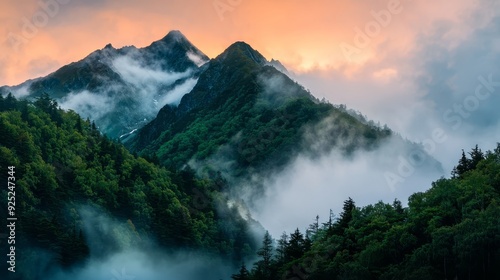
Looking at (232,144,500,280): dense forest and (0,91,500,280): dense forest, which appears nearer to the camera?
(232,144,500,280): dense forest

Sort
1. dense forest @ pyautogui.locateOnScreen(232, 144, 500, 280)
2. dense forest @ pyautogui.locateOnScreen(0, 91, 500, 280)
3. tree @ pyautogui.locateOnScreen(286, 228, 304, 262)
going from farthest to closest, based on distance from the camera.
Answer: tree @ pyautogui.locateOnScreen(286, 228, 304, 262) < dense forest @ pyautogui.locateOnScreen(0, 91, 500, 280) < dense forest @ pyautogui.locateOnScreen(232, 144, 500, 280)

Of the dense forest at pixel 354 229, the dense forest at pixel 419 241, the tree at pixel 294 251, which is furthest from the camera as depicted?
the tree at pixel 294 251

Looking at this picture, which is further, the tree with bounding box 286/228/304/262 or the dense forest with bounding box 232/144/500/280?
the tree with bounding box 286/228/304/262

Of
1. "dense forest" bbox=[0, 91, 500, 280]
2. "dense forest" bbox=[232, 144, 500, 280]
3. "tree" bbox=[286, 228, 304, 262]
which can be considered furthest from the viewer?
"tree" bbox=[286, 228, 304, 262]

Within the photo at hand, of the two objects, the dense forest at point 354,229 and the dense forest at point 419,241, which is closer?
the dense forest at point 419,241

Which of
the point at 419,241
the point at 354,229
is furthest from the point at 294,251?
the point at 419,241

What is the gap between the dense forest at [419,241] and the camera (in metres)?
119

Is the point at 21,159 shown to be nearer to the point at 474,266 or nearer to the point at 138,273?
the point at 138,273

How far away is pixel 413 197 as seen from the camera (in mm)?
171250

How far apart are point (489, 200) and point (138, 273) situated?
90.8 meters

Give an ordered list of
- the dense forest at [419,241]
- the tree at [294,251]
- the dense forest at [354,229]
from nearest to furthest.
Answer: the dense forest at [419,241]
the dense forest at [354,229]
the tree at [294,251]

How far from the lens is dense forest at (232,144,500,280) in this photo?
11912cm

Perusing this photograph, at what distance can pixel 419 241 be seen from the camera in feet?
458

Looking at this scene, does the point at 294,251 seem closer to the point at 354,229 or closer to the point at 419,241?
the point at 354,229
